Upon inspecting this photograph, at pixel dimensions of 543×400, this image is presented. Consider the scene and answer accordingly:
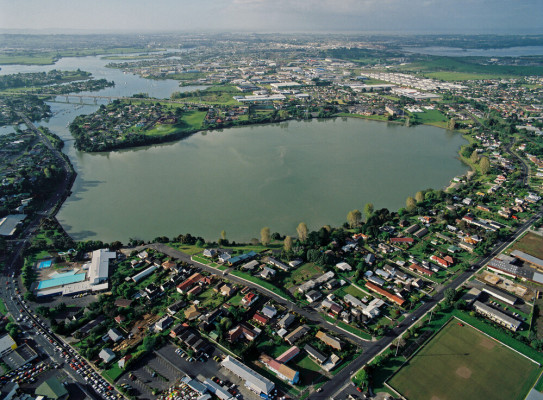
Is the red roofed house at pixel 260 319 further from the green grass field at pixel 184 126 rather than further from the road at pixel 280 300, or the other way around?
the green grass field at pixel 184 126

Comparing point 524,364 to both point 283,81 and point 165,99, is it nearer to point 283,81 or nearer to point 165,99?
point 165,99

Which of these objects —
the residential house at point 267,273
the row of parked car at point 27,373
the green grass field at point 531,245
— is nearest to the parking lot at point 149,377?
the row of parked car at point 27,373

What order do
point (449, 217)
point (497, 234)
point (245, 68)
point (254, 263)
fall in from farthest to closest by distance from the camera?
point (245, 68) < point (449, 217) < point (497, 234) < point (254, 263)

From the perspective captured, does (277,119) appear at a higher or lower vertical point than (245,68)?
lower

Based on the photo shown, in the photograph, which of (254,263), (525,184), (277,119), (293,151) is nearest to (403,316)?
(254,263)

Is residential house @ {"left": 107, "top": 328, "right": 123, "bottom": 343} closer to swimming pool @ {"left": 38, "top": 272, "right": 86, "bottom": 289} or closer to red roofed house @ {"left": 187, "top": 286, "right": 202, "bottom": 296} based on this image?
red roofed house @ {"left": 187, "top": 286, "right": 202, "bottom": 296}

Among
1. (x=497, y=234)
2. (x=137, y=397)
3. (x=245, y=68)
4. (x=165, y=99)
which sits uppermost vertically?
(x=245, y=68)

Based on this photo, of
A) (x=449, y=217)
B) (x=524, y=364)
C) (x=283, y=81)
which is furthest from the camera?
(x=283, y=81)

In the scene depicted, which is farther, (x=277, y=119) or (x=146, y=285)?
(x=277, y=119)
